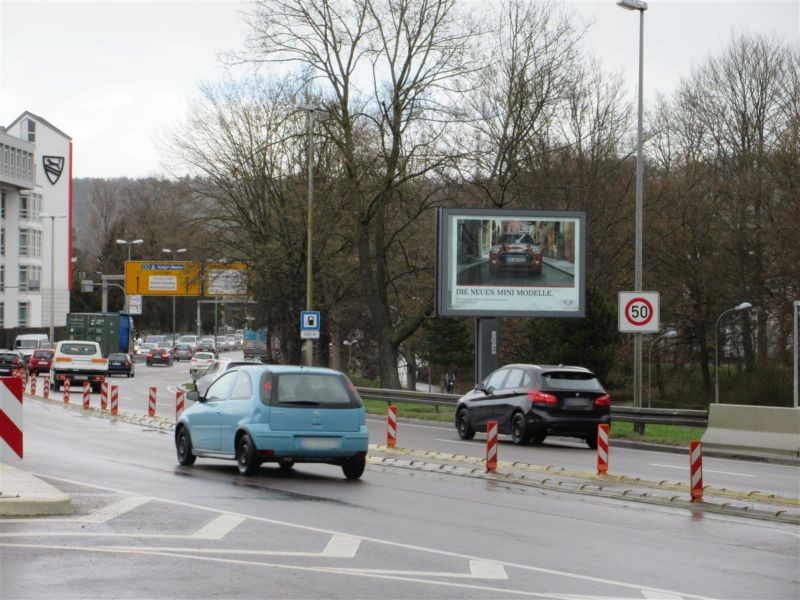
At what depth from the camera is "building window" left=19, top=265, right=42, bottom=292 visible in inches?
4201

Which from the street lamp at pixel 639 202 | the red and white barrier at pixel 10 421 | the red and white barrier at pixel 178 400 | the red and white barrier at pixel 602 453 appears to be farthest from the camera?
the street lamp at pixel 639 202

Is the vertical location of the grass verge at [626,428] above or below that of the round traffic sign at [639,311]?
below

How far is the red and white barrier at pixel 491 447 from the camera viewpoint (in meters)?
18.2

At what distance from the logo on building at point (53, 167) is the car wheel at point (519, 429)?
92.4 metres

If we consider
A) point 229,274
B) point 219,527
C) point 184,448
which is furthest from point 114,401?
point 229,274

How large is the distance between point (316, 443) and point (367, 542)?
5.97 metres

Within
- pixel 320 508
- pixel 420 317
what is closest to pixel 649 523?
pixel 320 508

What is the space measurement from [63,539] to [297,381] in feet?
22.4

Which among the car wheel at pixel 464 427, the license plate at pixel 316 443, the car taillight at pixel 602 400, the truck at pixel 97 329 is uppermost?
the truck at pixel 97 329

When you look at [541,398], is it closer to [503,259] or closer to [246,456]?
[246,456]

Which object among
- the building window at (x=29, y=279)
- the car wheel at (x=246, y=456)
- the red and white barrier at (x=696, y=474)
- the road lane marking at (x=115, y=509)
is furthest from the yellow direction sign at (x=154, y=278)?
the road lane marking at (x=115, y=509)

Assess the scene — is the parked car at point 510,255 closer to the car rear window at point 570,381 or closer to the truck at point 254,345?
the car rear window at point 570,381

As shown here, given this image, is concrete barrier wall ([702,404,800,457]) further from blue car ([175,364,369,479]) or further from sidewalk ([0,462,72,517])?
sidewalk ([0,462,72,517])

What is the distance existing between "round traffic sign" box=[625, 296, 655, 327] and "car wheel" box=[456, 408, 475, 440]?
4083mm
